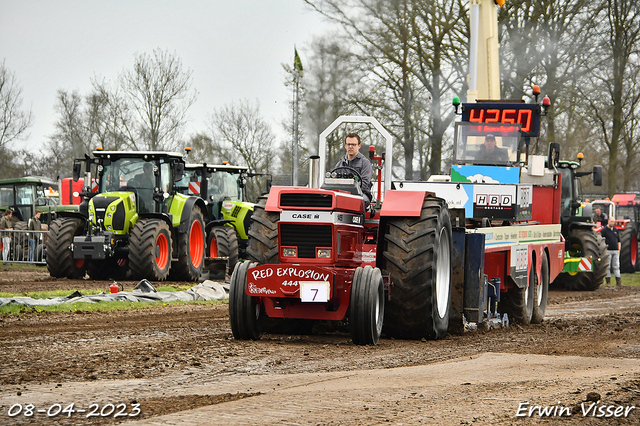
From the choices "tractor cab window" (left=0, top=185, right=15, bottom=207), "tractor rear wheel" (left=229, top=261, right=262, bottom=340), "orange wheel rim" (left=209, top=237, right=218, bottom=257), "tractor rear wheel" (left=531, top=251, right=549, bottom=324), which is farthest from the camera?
"tractor cab window" (left=0, top=185, right=15, bottom=207)

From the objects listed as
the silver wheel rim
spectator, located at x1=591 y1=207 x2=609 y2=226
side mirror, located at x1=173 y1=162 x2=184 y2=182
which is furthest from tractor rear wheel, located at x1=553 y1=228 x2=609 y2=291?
the silver wheel rim

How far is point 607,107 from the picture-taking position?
33.1m

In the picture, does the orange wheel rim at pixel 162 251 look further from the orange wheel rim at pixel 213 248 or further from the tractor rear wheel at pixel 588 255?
the tractor rear wheel at pixel 588 255

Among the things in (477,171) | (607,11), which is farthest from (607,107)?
(477,171)

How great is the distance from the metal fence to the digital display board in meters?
12.8

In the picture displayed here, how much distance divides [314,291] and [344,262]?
2.33ft

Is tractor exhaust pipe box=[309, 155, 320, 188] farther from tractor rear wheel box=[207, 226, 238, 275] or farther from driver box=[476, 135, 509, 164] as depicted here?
tractor rear wheel box=[207, 226, 238, 275]

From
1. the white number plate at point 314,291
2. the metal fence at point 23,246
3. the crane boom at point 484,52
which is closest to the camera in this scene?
the white number plate at point 314,291

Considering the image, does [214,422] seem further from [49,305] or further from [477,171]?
[477,171]

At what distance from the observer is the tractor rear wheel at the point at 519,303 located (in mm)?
11336

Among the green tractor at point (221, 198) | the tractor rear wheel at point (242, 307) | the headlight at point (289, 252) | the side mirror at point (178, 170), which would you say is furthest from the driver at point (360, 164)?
the green tractor at point (221, 198)

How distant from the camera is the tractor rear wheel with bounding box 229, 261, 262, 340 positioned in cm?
796

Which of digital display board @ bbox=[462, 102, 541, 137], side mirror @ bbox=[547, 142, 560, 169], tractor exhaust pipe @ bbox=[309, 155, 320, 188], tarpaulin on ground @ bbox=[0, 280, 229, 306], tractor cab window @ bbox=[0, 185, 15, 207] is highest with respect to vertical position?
digital display board @ bbox=[462, 102, 541, 137]

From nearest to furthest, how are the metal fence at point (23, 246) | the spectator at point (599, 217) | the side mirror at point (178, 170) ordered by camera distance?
the side mirror at point (178, 170) → the metal fence at point (23, 246) → the spectator at point (599, 217)
